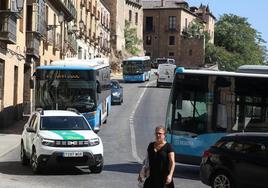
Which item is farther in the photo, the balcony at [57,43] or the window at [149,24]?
the window at [149,24]

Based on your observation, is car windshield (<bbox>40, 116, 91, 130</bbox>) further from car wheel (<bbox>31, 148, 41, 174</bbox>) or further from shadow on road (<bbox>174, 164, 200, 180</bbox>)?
shadow on road (<bbox>174, 164, 200, 180</bbox>)

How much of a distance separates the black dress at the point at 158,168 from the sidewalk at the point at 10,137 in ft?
42.6

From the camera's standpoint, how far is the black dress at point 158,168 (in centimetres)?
935

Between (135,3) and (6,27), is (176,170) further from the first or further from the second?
(135,3)

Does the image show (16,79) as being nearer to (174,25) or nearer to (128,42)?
(128,42)

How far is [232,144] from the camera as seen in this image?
1403 centimetres

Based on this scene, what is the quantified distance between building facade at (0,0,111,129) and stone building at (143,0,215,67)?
75.8 meters

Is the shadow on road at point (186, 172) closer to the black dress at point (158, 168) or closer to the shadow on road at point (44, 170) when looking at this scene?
the shadow on road at point (44, 170)

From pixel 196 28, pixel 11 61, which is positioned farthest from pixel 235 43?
pixel 11 61

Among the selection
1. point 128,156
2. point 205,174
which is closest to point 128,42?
point 128,156

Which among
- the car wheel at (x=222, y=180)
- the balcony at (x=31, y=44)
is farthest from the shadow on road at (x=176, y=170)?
the balcony at (x=31, y=44)

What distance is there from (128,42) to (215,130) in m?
102

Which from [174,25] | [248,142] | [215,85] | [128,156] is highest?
[174,25]

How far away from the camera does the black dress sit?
9.35m
